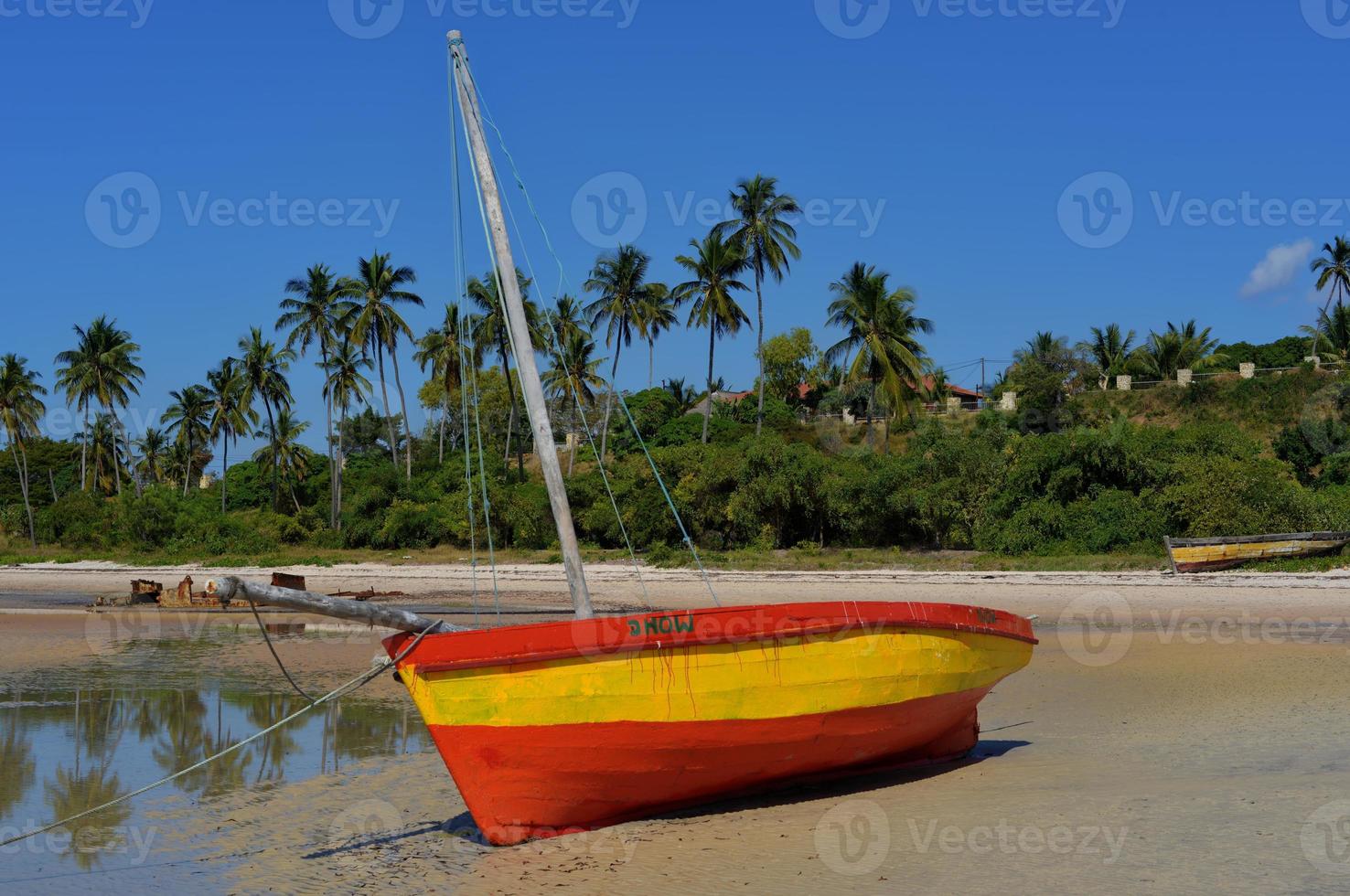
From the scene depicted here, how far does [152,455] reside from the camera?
77688 mm

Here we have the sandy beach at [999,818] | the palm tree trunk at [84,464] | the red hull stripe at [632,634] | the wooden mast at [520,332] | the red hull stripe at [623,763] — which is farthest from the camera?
the palm tree trunk at [84,464]

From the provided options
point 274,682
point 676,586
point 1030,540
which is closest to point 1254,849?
point 274,682

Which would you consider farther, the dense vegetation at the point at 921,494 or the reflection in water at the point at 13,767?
the dense vegetation at the point at 921,494

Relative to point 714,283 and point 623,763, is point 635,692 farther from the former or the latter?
point 714,283

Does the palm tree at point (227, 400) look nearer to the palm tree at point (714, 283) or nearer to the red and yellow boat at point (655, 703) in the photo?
the palm tree at point (714, 283)

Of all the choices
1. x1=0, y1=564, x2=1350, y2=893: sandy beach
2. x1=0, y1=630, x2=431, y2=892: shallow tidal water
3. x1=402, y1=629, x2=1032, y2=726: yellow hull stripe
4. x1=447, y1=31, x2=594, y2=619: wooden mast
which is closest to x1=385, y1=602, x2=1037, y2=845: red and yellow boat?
x1=402, y1=629, x2=1032, y2=726: yellow hull stripe

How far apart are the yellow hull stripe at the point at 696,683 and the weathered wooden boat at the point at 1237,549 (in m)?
15.6

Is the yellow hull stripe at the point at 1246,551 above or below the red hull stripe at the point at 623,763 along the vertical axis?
above

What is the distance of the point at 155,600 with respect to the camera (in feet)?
83.3

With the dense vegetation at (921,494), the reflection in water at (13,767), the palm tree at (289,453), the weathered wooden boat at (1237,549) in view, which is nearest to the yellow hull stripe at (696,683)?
the reflection in water at (13,767)

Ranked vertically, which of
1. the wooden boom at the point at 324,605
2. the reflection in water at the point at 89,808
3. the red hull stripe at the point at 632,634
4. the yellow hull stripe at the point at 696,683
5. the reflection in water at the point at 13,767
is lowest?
the reflection in water at the point at 89,808

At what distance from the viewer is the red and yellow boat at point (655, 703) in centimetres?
761

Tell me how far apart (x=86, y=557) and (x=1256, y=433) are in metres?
44.3

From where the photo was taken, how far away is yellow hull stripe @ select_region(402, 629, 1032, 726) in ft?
25.0
